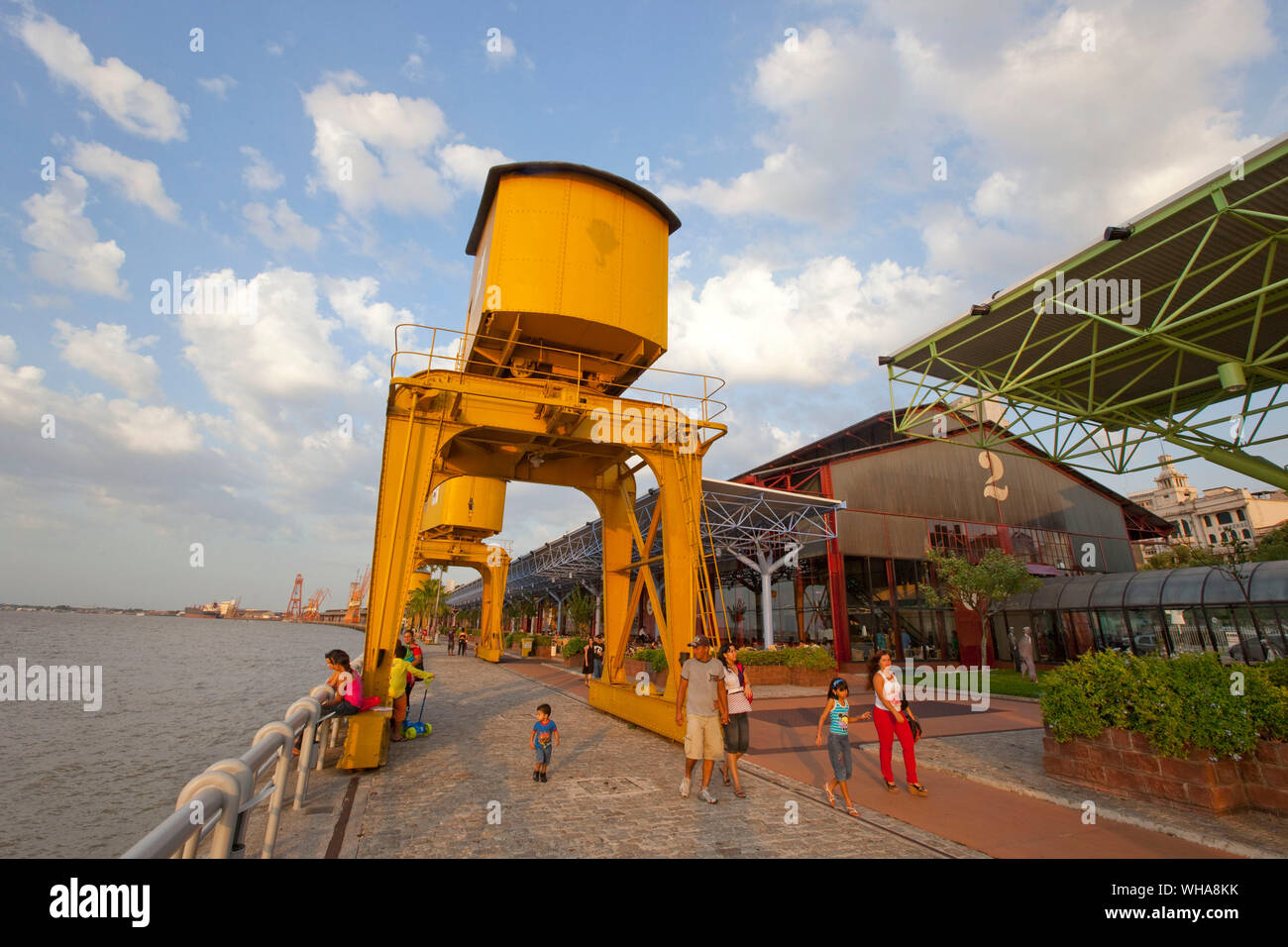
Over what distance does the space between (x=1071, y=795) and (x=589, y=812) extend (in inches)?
234

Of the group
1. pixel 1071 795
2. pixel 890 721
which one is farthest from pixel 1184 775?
pixel 890 721

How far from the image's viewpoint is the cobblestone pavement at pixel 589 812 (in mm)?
5508

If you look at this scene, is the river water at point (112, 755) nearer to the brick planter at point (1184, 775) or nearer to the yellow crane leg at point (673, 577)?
the yellow crane leg at point (673, 577)

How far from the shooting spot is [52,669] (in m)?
36.9

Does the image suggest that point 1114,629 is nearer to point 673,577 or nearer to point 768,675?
point 768,675

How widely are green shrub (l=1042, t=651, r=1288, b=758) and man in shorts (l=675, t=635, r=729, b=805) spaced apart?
4680mm

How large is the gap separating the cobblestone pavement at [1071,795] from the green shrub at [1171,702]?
668 mm

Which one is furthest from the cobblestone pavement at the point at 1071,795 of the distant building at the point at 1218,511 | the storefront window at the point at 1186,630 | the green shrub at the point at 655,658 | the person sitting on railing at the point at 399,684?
the distant building at the point at 1218,511

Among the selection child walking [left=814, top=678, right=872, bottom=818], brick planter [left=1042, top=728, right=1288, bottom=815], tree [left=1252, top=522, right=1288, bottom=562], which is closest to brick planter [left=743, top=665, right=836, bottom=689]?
brick planter [left=1042, top=728, right=1288, bottom=815]

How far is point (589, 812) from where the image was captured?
6.58 metres

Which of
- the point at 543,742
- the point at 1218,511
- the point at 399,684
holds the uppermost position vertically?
the point at 1218,511

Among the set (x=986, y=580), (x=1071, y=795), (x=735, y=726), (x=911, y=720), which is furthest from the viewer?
(x=986, y=580)

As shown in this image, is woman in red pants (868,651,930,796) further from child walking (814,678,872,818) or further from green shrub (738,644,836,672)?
green shrub (738,644,836,672)

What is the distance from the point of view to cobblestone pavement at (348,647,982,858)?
551 centimetres
